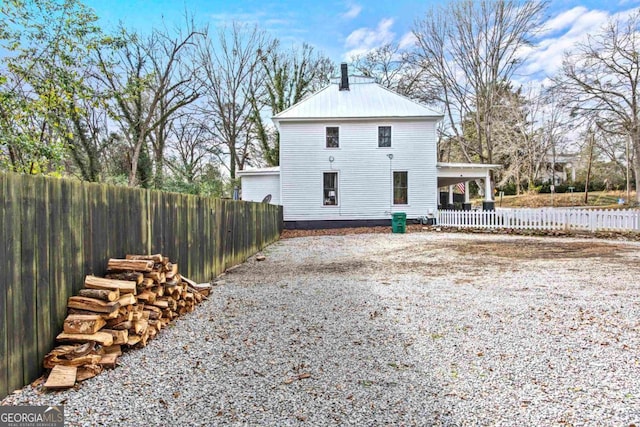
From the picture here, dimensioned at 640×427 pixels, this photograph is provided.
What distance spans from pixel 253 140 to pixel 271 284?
20959 mm

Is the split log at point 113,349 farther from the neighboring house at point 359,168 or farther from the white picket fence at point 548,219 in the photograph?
the white picket fence at point 548,219

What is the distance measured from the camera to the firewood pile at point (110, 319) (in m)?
2.58

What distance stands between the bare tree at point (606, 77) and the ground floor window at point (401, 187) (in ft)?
26.7

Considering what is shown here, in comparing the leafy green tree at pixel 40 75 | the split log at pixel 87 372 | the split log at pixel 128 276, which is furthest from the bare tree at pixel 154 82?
the split log at pixel 87 372

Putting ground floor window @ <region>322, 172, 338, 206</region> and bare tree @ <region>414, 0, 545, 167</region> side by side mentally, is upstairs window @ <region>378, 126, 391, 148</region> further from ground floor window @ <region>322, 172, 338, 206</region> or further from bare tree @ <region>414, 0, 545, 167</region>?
bare tree @ <region>414, 0, 545, 167</region>

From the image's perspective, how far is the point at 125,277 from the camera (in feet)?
10.8

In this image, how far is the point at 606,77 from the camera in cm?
1661

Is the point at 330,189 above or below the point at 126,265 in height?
above

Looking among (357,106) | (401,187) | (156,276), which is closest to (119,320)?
(156,276)

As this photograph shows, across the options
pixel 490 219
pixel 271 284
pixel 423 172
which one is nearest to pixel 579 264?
pixel 271 284

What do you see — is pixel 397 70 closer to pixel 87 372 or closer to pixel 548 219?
pixel 548 219

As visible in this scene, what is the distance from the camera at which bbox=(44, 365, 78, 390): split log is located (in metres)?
Answer: 2.38

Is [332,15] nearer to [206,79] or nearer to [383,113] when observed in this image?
[383,113]

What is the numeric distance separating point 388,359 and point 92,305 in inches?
92.9
